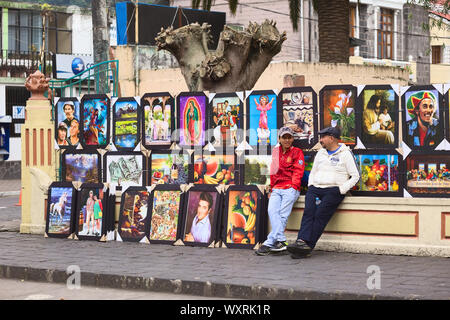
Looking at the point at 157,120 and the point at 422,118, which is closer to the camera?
the point at 422,118

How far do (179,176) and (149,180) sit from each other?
48cm

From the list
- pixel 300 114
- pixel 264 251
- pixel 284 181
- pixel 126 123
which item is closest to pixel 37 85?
pixel 126 123

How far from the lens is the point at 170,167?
10688 mm

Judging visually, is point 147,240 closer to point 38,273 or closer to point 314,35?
point 38,273

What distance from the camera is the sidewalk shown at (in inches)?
284

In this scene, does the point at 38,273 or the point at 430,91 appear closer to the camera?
the point at 38,273

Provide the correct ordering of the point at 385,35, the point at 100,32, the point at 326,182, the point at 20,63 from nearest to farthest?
the point at 326,182, the point at 100,32, the point at 20,63, the point at 385,35

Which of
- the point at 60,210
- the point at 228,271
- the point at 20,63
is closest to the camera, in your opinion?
the point at 228,271

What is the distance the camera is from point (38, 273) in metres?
8.59

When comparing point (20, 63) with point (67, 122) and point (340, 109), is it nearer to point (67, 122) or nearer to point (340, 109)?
point (67, 122)

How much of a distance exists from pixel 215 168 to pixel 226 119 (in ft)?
2.20

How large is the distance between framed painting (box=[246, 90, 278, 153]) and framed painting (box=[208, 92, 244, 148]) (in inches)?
5.2
